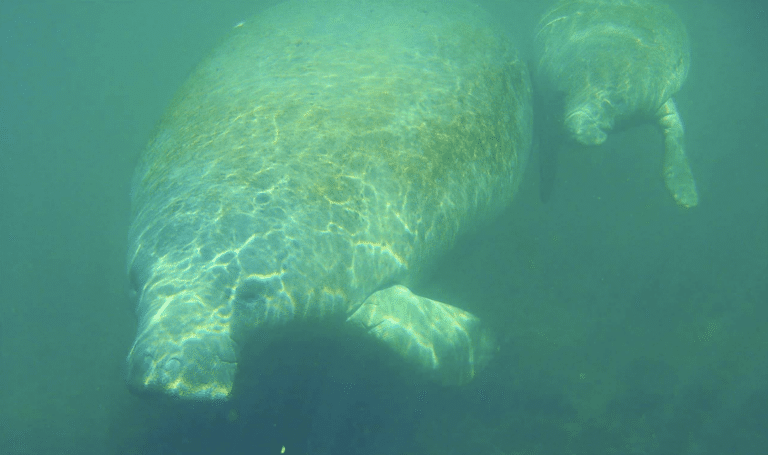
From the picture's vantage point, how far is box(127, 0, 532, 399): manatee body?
3.98 meters

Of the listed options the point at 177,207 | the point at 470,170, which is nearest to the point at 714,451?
the point at 470,170

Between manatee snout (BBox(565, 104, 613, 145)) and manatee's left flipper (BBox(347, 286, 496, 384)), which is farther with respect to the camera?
manatee snout (BBox(565, 104, 613, 145))

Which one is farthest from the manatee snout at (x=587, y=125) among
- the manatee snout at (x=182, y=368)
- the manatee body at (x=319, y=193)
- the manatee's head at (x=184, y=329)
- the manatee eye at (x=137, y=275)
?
the manatee eye at (x=137, y=275)

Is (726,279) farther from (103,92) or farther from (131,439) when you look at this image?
(103,92)

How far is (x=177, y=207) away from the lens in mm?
4590

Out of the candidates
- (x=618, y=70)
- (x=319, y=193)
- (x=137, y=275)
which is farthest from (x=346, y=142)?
(x=618, y=70)

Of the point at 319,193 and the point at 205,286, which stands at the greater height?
the point at 319,193

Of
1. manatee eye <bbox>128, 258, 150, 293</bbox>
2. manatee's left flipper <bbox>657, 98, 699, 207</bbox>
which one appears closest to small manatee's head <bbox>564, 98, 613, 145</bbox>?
manatee's left flipper <bbox>657, 98, 699, 207</bbox>

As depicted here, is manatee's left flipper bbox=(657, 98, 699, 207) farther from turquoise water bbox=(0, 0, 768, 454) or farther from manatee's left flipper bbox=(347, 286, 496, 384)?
manatee's left flipper bbox=(347, 286, 496, 384)

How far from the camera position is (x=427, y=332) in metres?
5.27

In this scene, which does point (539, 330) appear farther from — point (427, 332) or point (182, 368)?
point (182, 368)

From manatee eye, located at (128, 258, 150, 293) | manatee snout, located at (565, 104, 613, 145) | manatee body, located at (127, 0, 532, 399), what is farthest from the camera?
manatee snout, located at (565, 104, 613, 145)

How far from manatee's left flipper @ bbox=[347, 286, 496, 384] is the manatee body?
19 millimetres

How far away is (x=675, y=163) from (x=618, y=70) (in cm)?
210
